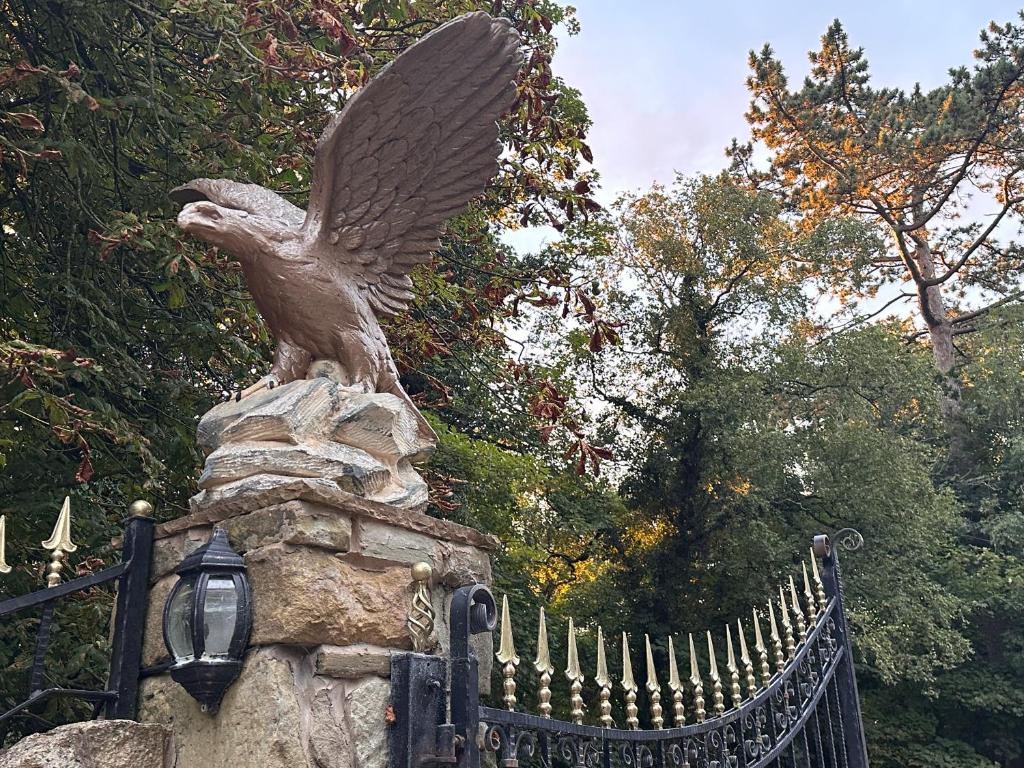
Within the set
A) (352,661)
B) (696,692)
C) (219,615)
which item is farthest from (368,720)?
(696,692)

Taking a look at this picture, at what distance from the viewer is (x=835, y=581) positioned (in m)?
3.35

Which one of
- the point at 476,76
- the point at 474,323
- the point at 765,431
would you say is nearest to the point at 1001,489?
the point at 765,431

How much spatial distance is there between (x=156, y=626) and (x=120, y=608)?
106 millimetres

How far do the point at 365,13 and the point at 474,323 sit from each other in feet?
6.25

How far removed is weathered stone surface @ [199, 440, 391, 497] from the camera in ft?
6.70

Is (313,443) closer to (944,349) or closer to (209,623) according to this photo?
Result: (209,623)

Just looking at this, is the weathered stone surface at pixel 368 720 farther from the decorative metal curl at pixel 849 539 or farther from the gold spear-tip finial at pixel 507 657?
the decorative metal curl at pixel 849 539

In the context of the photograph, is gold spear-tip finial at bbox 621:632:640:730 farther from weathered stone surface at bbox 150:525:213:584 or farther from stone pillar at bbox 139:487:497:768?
weathered stone surface at bbox 150:525:213:584

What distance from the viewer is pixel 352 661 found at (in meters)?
1.88

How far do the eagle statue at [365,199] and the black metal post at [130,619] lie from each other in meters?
0.49

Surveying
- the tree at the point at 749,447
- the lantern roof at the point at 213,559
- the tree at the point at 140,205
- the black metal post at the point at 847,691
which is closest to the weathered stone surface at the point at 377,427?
the lantern roof at the point at 213,559

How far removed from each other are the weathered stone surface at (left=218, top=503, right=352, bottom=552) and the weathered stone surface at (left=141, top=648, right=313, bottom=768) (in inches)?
9.2

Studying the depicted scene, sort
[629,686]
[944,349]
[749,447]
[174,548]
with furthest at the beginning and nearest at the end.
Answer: [944,349] < [749,447] < [629,686] < [174,548]

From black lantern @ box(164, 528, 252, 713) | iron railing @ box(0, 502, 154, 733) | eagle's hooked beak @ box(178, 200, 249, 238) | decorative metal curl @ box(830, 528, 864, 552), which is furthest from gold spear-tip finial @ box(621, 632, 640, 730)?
eagle's hooked beak @ box(178, 200, 249, 238)
